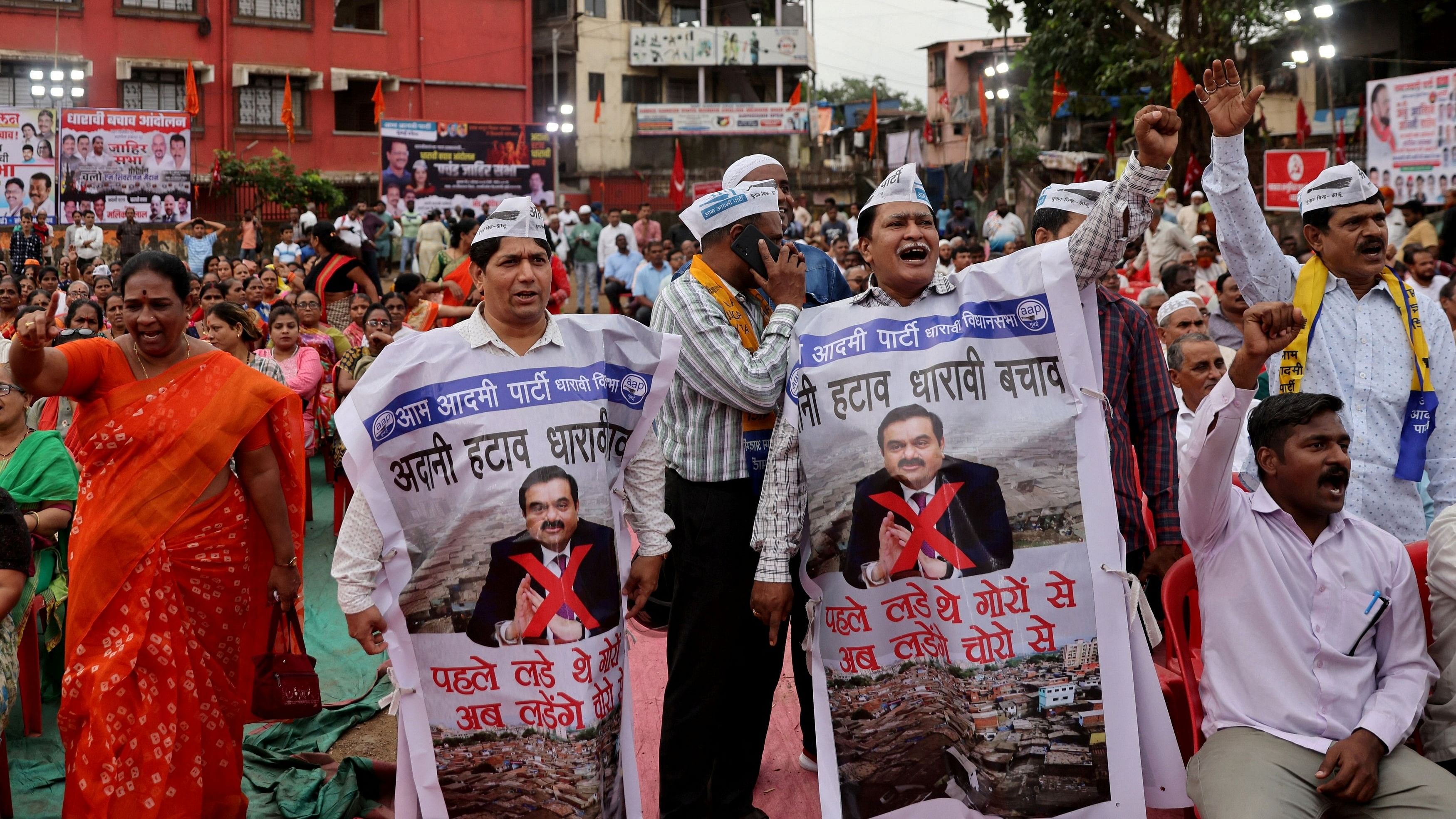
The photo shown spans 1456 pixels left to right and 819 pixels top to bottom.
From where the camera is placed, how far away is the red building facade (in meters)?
26.5

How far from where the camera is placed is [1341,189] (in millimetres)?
3834

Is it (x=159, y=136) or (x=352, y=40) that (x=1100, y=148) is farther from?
(x=159, y=136)

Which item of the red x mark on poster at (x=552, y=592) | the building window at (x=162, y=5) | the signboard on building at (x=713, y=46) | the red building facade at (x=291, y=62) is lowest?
the red x mark on poster at (x=552, y=592)

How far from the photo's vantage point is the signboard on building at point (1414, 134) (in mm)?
13984

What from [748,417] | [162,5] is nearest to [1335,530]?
[748,417]

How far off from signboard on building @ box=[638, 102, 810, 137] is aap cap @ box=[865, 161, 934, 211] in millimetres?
35793

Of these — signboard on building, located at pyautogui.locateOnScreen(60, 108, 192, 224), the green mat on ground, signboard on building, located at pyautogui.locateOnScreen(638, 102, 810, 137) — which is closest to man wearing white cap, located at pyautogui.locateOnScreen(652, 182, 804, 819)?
the green mat on ground

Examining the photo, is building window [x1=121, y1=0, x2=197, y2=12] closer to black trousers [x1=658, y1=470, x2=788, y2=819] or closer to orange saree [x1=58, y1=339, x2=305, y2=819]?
orange saree [x1=58, y1=339, x2=305, y2=819]

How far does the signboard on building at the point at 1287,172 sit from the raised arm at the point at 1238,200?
43.3ft

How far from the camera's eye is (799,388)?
3451mm

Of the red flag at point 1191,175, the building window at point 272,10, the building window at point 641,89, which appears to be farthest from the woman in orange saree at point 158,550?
the building window at point 641,89

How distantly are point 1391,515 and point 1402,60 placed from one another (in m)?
19.8

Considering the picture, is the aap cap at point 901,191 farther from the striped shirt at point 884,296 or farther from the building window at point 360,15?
the building window at point 360,15

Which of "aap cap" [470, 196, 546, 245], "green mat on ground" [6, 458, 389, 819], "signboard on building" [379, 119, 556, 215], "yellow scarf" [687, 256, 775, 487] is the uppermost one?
"signboard on building" [379, 119, 556, 215]
